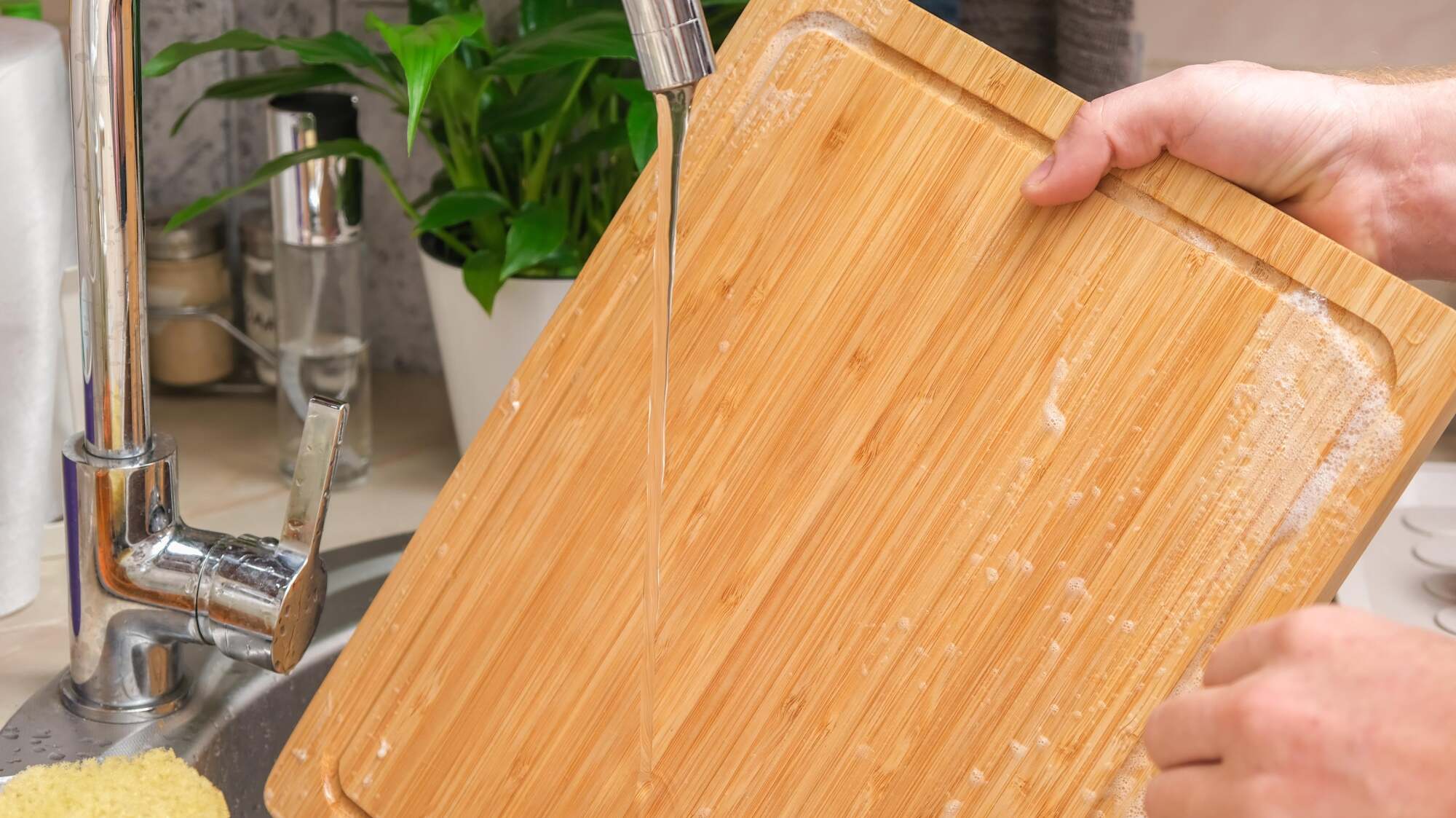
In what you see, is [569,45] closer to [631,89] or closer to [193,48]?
[631,89]

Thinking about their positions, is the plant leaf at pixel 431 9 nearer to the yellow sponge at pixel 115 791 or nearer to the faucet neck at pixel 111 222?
the faucet neck at pixel 111 222

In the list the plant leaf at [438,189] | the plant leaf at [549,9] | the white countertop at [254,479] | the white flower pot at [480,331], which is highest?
the plant leaf at [549,9]

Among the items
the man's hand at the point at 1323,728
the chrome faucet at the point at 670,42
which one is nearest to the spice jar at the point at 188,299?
the chrome faucet at the point at 670,42

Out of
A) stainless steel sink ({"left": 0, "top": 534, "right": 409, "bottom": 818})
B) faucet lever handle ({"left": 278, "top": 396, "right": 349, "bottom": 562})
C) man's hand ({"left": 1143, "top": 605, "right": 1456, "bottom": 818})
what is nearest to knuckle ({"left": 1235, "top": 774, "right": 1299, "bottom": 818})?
man's hand ({"left": 1143, "top": 605, "right": 1456, "bottom": 818})

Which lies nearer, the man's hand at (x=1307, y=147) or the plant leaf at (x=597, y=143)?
the man's hand at (x=1307, y=147)

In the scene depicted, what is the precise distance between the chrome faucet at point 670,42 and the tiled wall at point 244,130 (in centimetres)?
65

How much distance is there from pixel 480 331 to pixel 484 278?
66mm

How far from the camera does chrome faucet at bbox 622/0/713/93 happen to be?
39cm

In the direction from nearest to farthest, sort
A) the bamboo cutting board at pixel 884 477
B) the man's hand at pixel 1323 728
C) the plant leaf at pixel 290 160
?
the man's hand at pixel 1323 728, the bamboo cutting board at pixel 884 477, the plant leaf at pixel 290 160

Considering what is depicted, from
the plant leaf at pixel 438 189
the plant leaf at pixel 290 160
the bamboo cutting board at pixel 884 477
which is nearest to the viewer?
the bamboo cutting board at pixel 884 477

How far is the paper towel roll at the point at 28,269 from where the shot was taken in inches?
27.8

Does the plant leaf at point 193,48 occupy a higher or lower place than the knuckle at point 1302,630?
lower

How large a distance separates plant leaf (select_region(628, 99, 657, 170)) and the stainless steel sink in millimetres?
324

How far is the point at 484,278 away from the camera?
0.80 m
